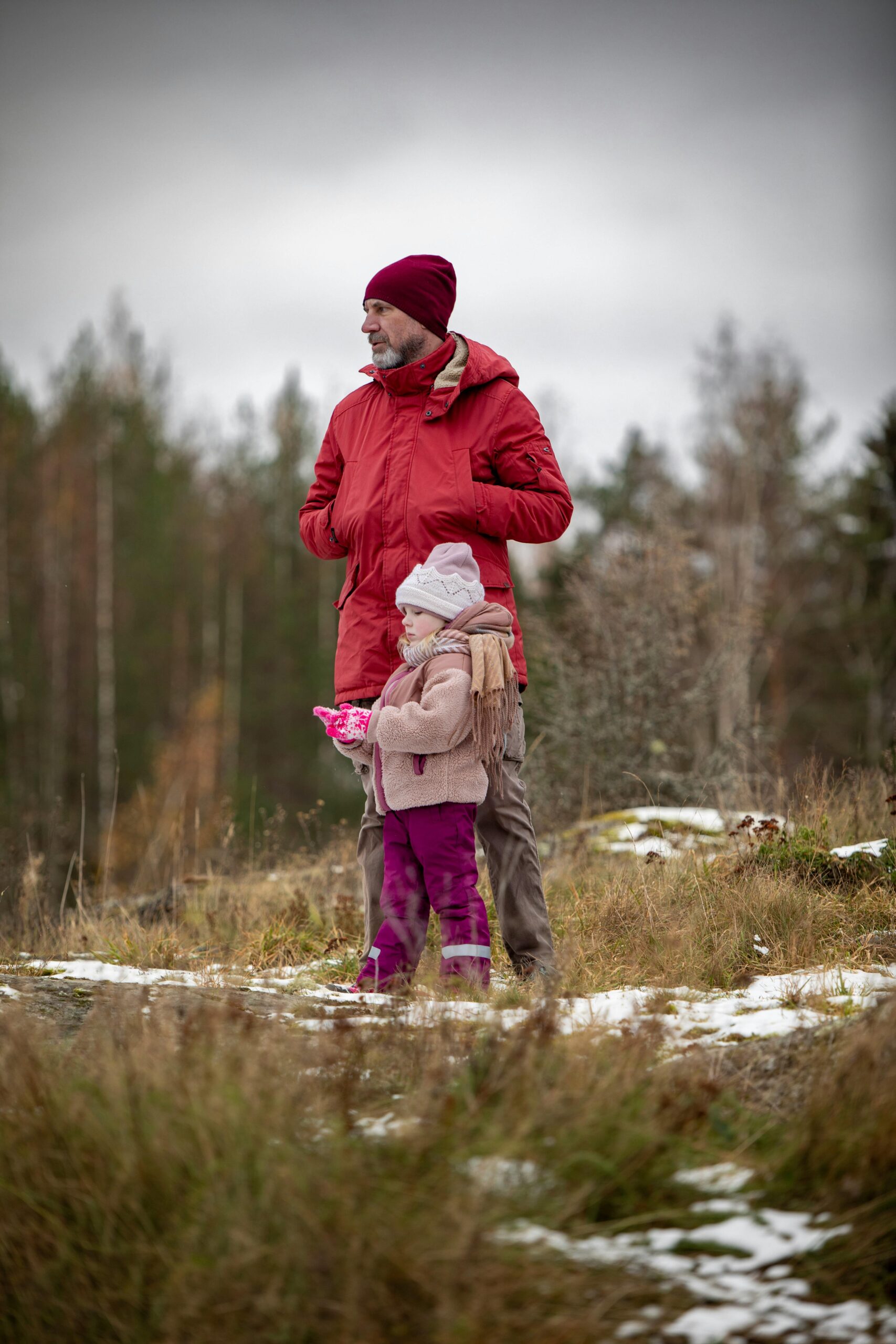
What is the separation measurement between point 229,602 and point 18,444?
612cm

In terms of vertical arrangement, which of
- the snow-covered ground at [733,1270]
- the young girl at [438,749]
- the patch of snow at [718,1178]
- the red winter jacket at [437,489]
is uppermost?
the red winter jacket at [437,489]

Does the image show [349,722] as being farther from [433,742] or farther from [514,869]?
[514,869]

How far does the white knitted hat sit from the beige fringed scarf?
42 millimetres

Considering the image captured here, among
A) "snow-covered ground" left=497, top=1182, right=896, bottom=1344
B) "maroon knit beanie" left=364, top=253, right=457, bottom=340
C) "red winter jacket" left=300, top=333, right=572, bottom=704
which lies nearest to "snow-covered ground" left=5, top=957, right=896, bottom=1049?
"snow-covered ground" left=497, top=1182, right=896, bottom=1344

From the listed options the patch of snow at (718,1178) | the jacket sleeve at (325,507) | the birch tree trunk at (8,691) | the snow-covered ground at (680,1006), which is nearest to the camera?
the patch of snow at (718,1178)

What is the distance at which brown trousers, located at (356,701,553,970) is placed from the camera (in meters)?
3.61

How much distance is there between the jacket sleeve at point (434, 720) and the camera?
3336 mm

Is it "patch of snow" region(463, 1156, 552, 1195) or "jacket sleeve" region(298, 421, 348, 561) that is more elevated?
"jacket sleeve" region(298, 421, 348, 561)

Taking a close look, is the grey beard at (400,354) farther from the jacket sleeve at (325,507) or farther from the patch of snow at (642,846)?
the patch of snow at (642,846)

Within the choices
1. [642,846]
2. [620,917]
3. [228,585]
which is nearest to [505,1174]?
[620,917]

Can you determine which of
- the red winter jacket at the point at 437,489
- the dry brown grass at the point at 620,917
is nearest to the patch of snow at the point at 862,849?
the dry brown grass at the point at 620,917

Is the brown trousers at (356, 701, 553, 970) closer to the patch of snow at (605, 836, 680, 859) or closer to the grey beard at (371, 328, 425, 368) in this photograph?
the grey beard at (371, 328, 425, 368)

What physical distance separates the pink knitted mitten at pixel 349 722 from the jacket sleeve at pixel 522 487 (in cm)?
78

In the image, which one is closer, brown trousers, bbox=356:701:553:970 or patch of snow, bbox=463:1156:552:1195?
patch of snow, bbox=463:1156:552:1195
